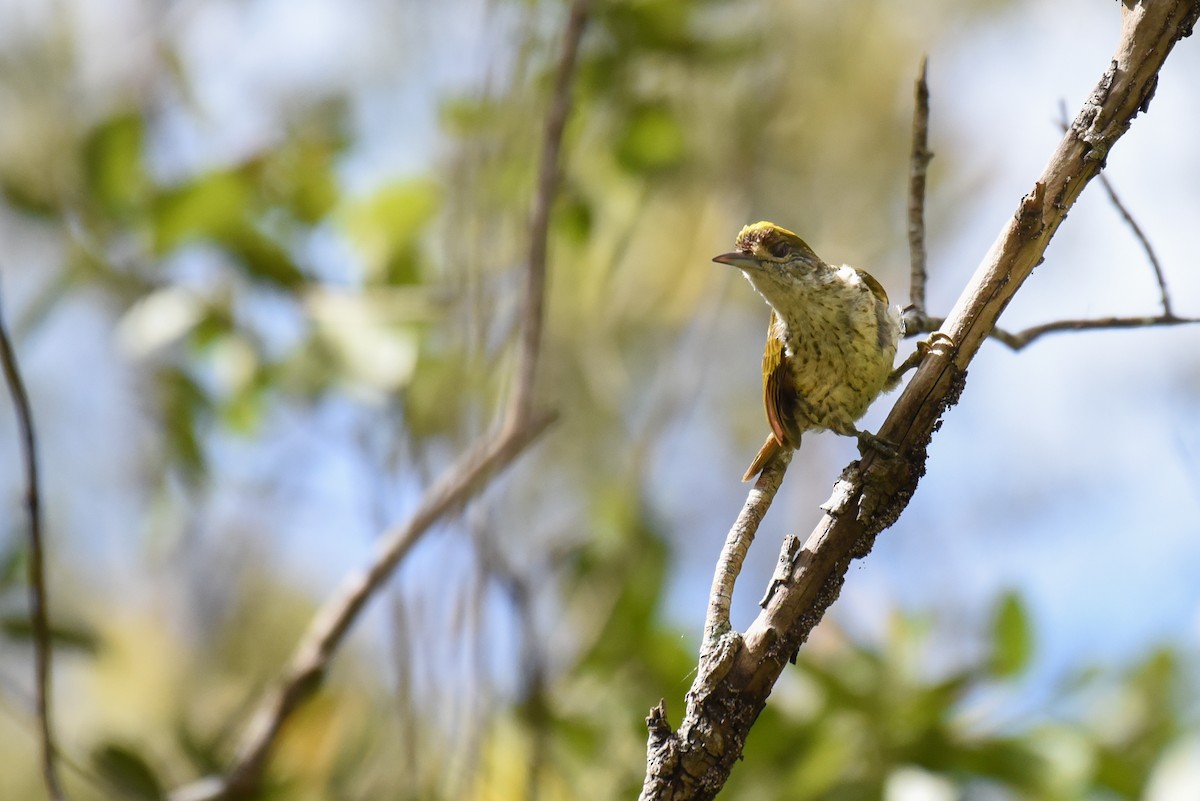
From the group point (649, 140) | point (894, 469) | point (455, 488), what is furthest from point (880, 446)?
point (649, 140)

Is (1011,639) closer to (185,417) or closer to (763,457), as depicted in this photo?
(763,457)

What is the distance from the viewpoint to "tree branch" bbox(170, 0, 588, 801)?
225 centimetres

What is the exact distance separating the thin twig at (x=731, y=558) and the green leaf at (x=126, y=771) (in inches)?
68.4

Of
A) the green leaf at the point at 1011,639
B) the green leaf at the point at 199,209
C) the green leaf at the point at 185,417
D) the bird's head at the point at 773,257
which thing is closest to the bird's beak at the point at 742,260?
the bird's head at the point at 773,257

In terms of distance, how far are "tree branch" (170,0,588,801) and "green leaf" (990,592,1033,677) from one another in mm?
1317

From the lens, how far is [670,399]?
3029 millimetres

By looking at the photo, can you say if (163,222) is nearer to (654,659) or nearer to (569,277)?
(569,277)

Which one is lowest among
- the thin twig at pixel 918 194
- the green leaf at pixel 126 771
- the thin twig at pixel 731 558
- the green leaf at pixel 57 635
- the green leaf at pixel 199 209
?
the thin twig at pixel 731 558

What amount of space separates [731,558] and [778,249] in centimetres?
78

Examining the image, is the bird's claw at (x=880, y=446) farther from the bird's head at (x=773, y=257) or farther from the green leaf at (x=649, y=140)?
the green leaf at (x=649, y=140)

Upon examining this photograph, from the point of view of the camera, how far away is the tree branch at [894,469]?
1.25 metres

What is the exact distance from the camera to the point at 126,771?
8.29 feet

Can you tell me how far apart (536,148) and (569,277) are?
1.96 ft

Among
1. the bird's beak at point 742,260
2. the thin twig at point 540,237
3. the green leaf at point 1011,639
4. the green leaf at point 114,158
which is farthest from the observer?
the green leaf at point 114,158
